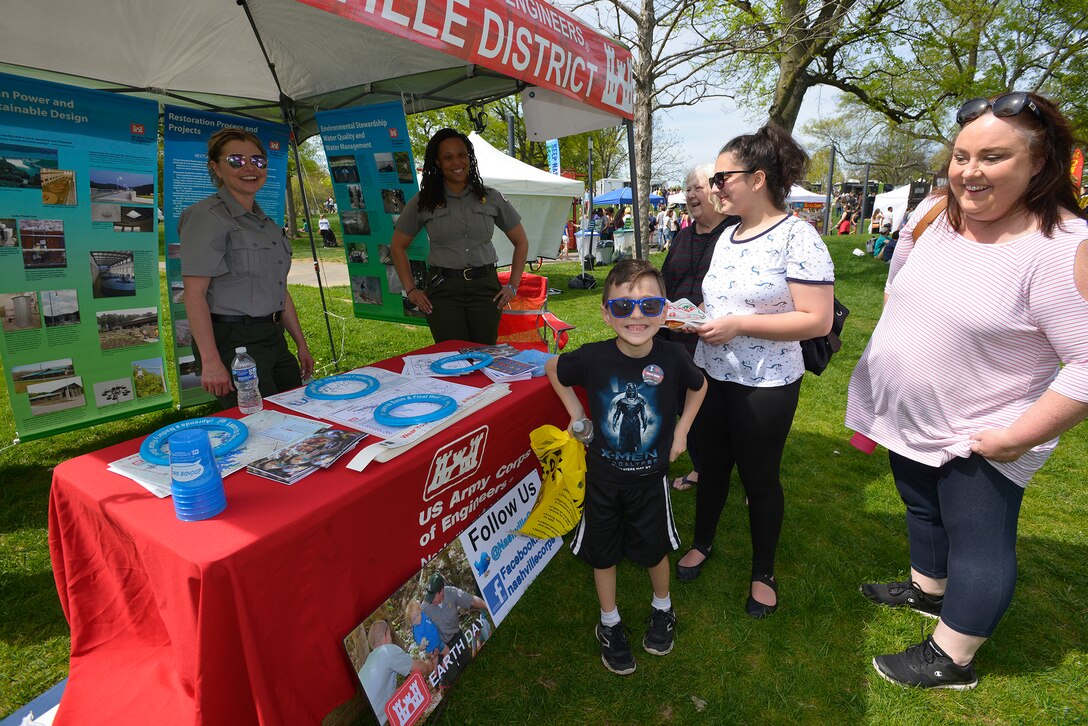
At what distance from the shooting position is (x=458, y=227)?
11.0 feet

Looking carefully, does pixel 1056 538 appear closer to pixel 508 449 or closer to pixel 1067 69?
pixel 508 449

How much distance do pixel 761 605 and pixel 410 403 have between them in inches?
71.5

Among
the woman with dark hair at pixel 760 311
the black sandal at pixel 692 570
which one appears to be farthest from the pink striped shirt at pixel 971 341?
the black sandal at pixel 692 570

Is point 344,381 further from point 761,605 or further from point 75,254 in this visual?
point 75,254

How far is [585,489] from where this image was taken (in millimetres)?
1992

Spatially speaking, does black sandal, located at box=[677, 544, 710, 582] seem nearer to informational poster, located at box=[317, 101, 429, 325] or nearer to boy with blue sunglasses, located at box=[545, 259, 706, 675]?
boy with blue sunglasses, located at box=[545, 259, 706, 675]

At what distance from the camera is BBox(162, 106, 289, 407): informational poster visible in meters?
3.89

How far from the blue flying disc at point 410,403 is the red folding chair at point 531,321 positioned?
1.19m

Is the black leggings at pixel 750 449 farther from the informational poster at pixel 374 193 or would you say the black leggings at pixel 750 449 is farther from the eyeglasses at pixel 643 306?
the informational poster at pixel 374 193

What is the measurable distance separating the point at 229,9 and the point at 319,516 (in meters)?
3.49

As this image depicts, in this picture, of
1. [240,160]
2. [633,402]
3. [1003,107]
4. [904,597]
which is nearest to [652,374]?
[633,402]

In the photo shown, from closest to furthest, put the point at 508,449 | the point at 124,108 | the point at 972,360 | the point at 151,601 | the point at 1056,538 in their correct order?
the point at 151,601 → the point at 972,360 → the point at 508,449 → the point at 1056,538 → the point at 124,108

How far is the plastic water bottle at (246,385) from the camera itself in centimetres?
188

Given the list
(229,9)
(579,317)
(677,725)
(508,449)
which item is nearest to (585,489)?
(508,449)
